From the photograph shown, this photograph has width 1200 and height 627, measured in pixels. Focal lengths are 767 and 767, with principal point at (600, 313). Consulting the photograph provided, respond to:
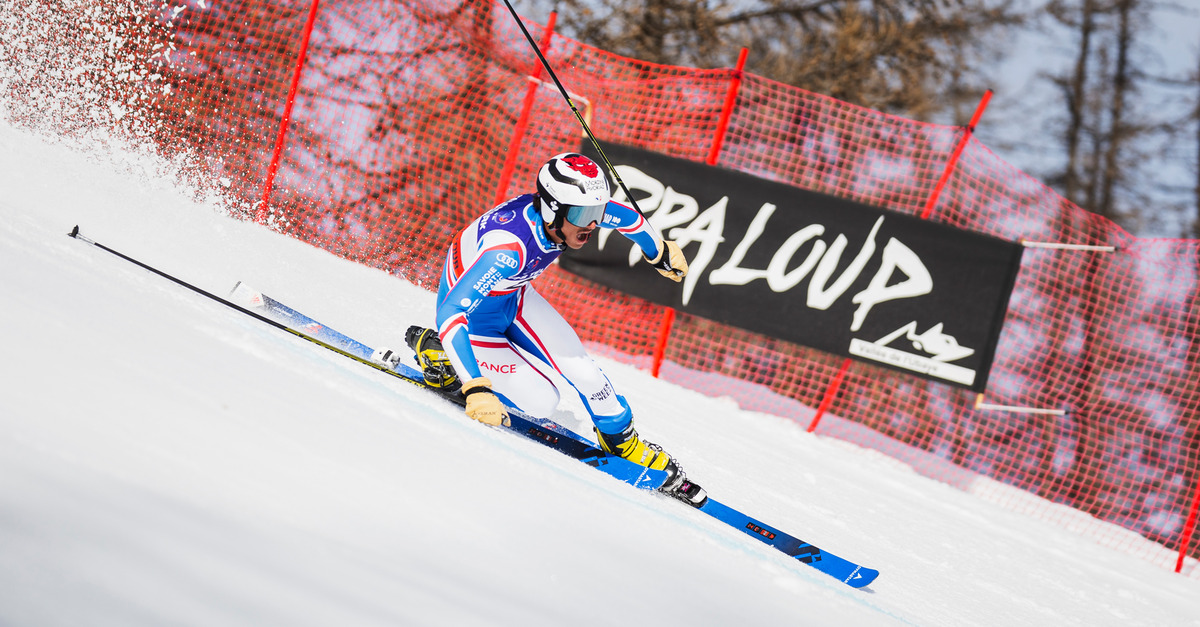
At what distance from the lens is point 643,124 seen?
23.8ft

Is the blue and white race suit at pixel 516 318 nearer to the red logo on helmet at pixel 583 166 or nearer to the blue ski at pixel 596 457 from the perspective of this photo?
the blue ski at pixel 596 457

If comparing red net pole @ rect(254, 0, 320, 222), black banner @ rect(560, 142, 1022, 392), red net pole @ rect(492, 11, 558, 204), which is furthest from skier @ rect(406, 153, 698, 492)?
red net pole @ rect(254, 0, 320, 222)

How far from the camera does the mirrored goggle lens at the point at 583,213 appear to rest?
11.5 feet

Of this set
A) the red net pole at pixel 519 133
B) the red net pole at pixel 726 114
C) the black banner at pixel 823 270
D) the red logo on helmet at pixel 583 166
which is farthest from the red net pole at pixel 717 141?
the red logo on helmet at pixel 583 166

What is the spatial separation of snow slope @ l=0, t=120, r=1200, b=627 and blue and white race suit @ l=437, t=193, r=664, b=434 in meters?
0.33

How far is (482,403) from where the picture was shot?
3.40 metres

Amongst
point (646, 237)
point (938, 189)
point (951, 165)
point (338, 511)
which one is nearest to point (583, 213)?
point (646, 237)

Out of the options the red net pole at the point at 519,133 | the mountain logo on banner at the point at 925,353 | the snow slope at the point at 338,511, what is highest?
the red net pole at the point at 519,133

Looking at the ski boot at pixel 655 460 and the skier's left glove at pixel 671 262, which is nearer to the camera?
the ski boot at pixel 655 460

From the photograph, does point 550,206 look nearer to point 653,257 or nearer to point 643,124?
point 653,257

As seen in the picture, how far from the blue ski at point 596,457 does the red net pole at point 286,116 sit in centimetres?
351

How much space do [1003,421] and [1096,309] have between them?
2610mm

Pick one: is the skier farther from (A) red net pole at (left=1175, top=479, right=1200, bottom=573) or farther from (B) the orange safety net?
(A) red net pole at (left=1175, top=479, right=1200, bottom=573)

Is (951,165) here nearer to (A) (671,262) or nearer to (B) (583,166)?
(A) (671,262)
